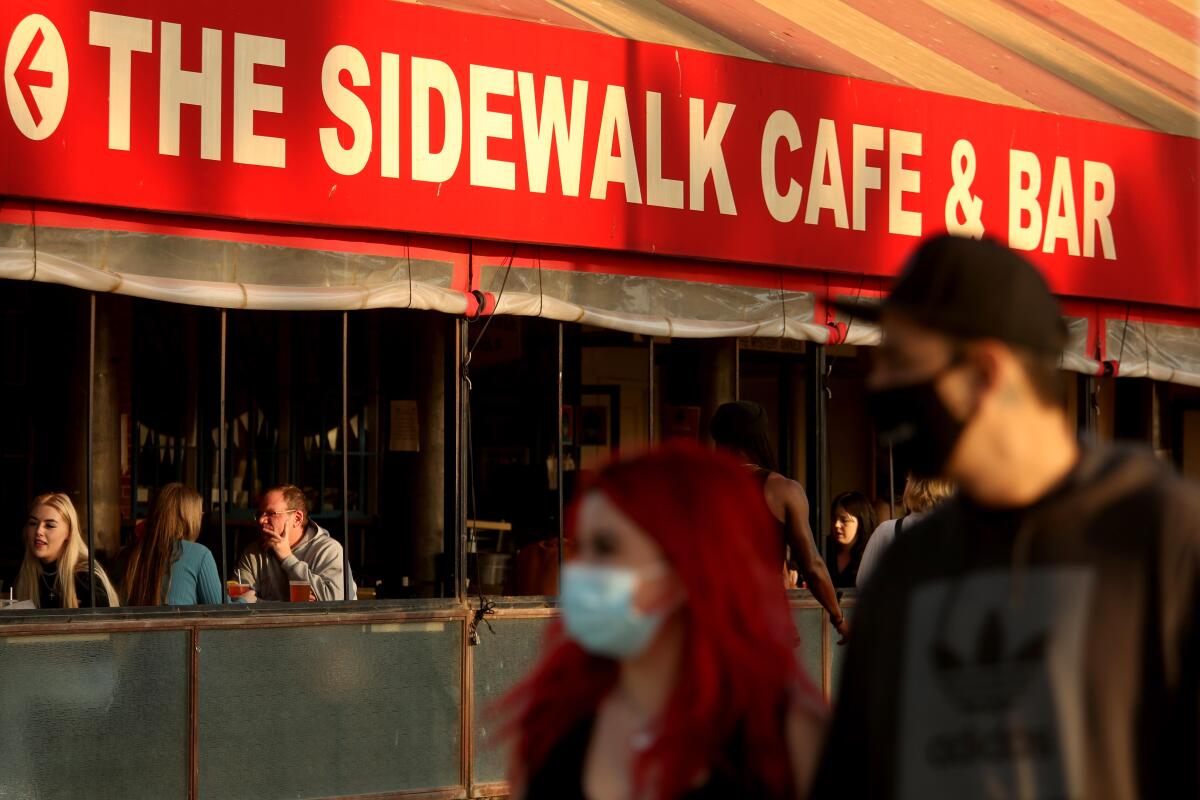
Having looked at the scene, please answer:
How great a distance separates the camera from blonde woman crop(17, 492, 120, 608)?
7.25 m

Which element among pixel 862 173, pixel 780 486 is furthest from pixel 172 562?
pixel 862 173

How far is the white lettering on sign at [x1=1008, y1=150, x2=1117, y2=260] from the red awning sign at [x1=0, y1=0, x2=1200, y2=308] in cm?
2

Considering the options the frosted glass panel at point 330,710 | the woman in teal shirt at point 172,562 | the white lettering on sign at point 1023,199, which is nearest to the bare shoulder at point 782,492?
the frosted glass panel at point 330,710

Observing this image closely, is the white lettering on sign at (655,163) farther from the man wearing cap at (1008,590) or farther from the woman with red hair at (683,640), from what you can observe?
the man wearing cap at (1008,590)

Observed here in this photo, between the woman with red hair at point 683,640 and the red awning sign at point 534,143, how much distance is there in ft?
16.4

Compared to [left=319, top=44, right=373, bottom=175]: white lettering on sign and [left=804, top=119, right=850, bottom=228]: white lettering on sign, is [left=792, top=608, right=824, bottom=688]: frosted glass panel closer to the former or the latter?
[left=804, top=119, right=850, bottom=228]: white lettering on sign

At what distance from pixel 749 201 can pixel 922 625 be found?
22.4 ft

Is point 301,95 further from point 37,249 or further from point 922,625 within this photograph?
point 922,625

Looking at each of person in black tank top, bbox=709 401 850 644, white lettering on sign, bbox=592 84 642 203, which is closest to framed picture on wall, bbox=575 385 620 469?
white lettering on sign, bbox=592 84 642 203

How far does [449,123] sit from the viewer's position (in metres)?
7.88

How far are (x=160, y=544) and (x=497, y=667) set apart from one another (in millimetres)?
1669

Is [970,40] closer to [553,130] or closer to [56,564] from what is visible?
[553,130]

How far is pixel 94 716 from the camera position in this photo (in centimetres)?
696

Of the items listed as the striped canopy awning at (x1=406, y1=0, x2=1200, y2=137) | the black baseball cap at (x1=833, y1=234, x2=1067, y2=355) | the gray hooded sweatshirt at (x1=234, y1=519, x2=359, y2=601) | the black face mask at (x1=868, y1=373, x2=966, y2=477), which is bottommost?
the gray hooded sweatshirt at (x1=234, y1=519, x2=359, y2=601)
